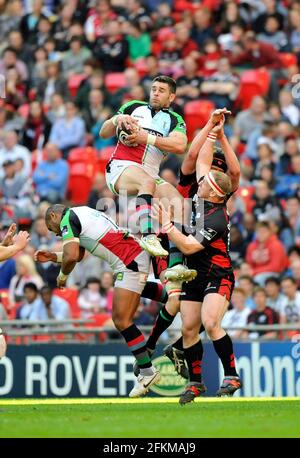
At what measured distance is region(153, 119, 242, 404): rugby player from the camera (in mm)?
14234

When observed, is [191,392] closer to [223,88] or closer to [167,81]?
[167,81]

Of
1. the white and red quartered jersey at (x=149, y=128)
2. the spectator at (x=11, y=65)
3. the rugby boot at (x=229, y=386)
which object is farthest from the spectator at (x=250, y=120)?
the rugby boot at (x=229, y=386)

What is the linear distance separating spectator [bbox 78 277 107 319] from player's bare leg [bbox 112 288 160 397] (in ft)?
18.1

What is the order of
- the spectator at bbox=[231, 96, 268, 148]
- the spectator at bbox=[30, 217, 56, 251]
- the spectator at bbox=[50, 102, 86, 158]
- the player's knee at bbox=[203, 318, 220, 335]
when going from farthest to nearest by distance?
the spectator at bbox=[50, 102, 86, 158], the spectator at bbox=[231, 96, 268, 148], the spectator at bbox=[30, 217, 56, 251], the player's knee at bbox=[203, 318, 220, 335]

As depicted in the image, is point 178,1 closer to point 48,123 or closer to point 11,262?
point 48,123

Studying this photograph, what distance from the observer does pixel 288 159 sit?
2209 cm

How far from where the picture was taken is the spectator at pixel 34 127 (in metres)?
25.8

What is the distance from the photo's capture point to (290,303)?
1942cm

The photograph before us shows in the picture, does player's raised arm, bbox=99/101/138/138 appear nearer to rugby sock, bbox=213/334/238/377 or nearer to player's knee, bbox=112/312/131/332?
player's knee, bbox=112/312/131/332

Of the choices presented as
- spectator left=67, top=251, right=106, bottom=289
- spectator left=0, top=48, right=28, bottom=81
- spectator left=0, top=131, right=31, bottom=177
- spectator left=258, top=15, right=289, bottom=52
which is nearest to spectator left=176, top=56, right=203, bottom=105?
spectator left=258, top=15, right=289, bottom=52

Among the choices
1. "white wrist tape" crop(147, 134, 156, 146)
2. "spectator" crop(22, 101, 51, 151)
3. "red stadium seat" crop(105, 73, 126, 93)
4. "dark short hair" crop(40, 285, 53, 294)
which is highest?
"red stadium seat" crop(105, 73, 126, 93)

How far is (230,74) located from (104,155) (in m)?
2.72

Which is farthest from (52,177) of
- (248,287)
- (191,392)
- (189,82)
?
(191,392)

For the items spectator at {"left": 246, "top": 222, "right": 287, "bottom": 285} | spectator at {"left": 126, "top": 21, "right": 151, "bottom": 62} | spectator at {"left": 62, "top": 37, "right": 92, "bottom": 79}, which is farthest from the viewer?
spectator at {"left": 62, "top": 37, "right": 92, "bottom": 79}
